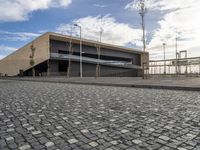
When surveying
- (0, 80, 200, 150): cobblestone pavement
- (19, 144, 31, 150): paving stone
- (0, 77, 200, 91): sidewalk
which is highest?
(0, 77, 200, 91): sidewalk

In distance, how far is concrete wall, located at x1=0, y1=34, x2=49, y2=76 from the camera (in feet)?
168

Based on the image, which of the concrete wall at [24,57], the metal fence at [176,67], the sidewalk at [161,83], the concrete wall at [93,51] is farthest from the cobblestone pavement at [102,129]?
the concrete wall at [93,51]

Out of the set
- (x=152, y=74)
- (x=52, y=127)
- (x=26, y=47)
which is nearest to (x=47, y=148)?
(x=52, y=127)

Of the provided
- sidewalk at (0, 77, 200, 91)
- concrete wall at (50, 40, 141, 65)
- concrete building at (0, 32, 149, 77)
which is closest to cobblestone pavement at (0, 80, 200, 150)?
sidewalk at (0, 77, 200, 91)

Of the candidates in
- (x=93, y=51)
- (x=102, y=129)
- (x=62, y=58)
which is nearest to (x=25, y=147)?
(x=102, y=129)

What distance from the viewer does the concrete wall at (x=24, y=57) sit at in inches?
2015

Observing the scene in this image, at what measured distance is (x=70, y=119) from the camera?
5070 mm

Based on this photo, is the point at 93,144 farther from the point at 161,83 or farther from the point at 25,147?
the point at 161,83

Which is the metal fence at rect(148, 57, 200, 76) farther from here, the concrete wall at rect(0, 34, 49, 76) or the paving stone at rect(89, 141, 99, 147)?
the concrete wall at rect(0, 34, 49, 76)

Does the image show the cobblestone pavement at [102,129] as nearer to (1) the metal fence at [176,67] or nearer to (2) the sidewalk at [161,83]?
(2) the sidewalk at [161,83]

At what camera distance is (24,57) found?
59969mm

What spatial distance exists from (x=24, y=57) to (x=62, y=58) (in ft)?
49.2

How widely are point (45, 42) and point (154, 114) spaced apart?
48.4m

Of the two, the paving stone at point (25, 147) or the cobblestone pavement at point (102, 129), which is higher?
the cobblestone pavement at point (102, 129)
